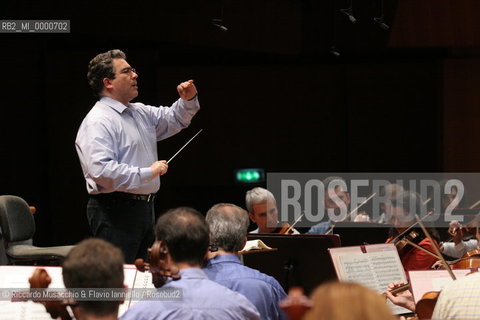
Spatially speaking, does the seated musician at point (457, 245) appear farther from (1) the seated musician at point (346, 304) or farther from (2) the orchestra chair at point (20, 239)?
(1) the seated musician at point (346, 304)

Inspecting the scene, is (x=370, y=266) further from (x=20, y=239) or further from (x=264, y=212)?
(x=20, y=239)

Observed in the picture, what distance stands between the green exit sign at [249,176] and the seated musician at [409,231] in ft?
13.6

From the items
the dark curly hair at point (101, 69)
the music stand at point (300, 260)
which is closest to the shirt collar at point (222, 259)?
the music stand at point (300, 260)

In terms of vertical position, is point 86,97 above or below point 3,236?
above

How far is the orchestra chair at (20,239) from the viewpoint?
4297 mm

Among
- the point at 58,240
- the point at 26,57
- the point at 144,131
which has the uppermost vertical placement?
the point at 26,57

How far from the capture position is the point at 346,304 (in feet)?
4.67

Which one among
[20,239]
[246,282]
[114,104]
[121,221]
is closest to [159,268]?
[246,282]

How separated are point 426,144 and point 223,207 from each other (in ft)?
20.5

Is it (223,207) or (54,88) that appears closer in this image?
(223,207)

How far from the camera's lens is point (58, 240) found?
24.0ft

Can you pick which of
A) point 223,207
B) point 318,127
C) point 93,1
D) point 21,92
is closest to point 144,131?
point 223,207

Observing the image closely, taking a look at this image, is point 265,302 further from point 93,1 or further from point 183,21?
point 183,21

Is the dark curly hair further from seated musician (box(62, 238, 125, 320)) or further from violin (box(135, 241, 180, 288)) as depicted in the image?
seated musician (box(62, 238, 125, 320))
